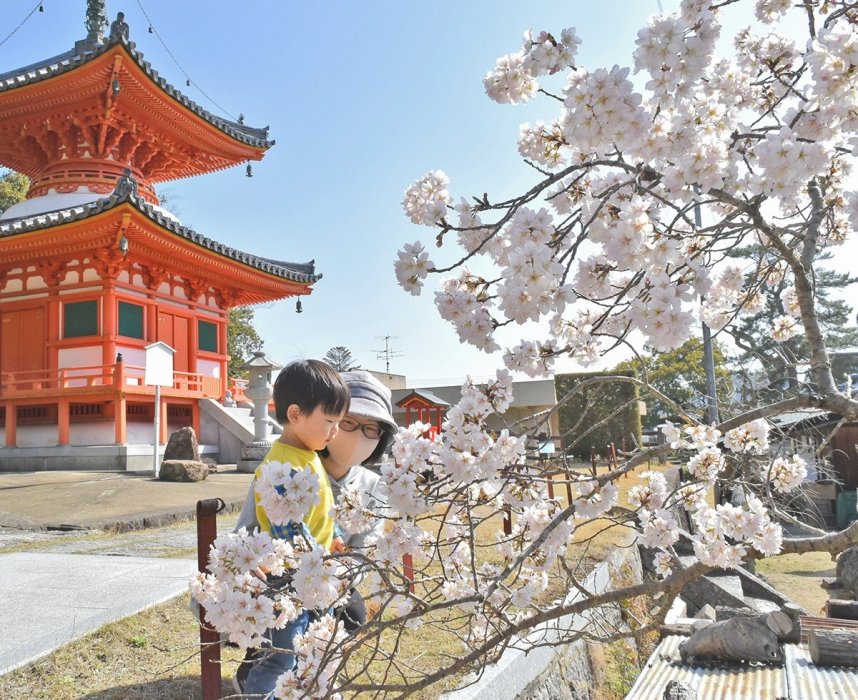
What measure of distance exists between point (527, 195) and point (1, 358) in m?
14.1

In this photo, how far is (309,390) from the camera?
2293 millimetres

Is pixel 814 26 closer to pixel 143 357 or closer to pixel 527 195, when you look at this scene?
pixel 527 195

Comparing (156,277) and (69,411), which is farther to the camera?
(156,277)

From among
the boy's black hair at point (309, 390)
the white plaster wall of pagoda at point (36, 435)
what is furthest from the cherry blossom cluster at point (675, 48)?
the white plaster wall of pagoda at point (36, 435)

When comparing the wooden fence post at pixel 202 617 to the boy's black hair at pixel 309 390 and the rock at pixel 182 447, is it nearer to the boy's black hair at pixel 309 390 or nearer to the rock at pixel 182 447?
A: the boy's black hair at pixel 309 390

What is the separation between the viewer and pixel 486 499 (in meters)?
1.93

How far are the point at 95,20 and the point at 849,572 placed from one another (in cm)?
1633

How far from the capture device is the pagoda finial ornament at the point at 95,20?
13359 mm

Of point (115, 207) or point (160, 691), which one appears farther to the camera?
point (115, 207)

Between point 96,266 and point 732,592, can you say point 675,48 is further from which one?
point 96,266

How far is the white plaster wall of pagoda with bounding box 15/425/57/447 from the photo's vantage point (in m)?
12.4

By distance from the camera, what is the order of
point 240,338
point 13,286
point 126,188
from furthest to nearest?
point 240,338 → point 13,286 → point 126,188

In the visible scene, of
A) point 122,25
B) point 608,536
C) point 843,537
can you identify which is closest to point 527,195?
point 843,537

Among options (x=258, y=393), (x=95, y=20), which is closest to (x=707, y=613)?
(x=258, y=393)
